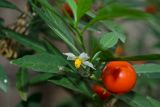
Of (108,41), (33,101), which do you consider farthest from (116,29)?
(33,101)

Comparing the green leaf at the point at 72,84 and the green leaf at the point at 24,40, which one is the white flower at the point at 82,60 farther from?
the green leaf at the point at 24,40

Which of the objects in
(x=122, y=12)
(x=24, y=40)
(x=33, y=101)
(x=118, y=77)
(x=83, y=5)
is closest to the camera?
(x=122, y=12)

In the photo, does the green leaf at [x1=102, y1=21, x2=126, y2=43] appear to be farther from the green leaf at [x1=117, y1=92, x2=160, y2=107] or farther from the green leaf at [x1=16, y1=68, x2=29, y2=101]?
the green leaf at [x1=16, y1=68, x2=29, y2=101]

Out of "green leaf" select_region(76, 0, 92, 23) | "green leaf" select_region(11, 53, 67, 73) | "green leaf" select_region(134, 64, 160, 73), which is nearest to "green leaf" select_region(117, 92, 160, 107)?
"green leaf" select_region(134, 64, 160, 73)

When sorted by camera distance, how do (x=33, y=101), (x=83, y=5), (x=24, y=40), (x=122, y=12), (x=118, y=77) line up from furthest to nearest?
1. (x=33, y=101)
2. (x=24, y=40)
3. (x=118, y=77)
4. (x=83, y=5)
5. (x=122, y=12)

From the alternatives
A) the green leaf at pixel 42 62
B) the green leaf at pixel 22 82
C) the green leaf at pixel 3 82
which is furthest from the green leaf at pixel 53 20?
the green leaf at pixel 22 82

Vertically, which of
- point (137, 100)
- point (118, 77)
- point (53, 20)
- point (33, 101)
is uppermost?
point (53, 20)

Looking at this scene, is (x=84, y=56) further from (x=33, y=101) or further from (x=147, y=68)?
(x=33, y=101)
